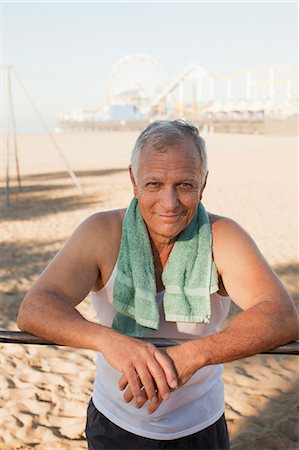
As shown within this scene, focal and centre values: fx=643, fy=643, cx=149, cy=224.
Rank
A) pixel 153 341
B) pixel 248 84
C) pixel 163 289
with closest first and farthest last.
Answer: pixel 153 341
pixel 163 289
pixel 248 84

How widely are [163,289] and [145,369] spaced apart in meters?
0.32

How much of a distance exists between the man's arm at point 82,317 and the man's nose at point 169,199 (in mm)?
178

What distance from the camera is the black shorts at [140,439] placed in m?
1.65

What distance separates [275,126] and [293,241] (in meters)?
30.4

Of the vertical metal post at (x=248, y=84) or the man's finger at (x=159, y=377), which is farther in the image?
the vertical metal post at (x=248, y=84)

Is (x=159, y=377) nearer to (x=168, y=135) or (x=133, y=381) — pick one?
(x=133, y=381)

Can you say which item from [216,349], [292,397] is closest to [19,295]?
[292,397]

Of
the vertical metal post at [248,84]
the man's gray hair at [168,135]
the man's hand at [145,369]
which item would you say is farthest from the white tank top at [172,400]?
the vertical metal post at [248,84]

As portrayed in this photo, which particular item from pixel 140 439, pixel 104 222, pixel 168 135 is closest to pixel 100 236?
pixel 104 222

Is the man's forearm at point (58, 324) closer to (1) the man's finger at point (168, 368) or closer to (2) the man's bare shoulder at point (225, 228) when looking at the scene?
(1) the man's finger at point (168, 368)

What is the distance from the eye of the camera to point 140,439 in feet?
5.43

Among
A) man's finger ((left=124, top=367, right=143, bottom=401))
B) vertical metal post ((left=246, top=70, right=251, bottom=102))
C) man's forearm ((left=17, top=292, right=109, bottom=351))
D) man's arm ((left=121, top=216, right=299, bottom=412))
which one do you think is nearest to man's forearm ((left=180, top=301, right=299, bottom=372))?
man's arm ((left=121, top=216, right=299, bottom=412))

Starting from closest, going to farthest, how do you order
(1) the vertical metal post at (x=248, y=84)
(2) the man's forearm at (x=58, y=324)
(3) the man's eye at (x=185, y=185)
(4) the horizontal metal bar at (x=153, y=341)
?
(4) the horizontal metal bar at (x=153, y=341), (2) the man's forearm at (x=58, y=324), (3) the man's eye at (x=185, y=185), (1) the vertical metal post at (x=248, y=84)

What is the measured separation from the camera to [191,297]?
162 cm
